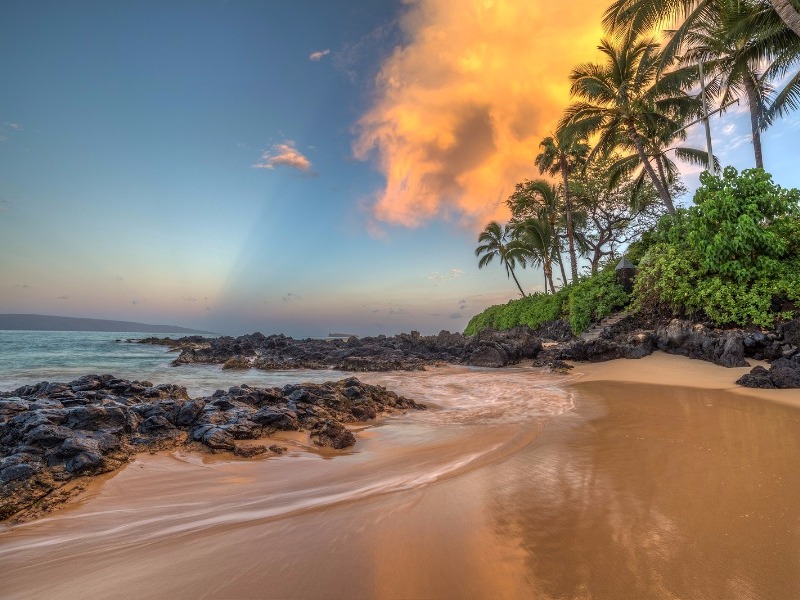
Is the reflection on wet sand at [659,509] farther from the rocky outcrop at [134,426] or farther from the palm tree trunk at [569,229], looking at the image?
the palm tree trunk at [569,229]

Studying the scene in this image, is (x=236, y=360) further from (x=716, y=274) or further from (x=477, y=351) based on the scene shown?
(x=716, y=274)

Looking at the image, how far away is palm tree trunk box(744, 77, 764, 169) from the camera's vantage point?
631 inches

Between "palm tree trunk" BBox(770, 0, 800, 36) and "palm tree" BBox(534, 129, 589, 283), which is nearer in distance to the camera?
"palm tree trunk" BBox(770, 0, 800, 36)

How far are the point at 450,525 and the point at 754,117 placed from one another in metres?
23.1

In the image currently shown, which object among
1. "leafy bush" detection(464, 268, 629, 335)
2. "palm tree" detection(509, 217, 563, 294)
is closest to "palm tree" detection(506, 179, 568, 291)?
"palm tree" detection(509, 217, 563, 294)

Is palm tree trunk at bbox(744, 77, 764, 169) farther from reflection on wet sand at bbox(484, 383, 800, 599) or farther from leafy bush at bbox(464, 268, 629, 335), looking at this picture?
reflection on wet sand at bbox(484, 383, 800, 599)

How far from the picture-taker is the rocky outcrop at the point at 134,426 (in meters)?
3.09

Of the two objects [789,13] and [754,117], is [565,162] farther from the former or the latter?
[789,13]

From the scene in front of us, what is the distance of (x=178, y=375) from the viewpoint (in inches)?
531

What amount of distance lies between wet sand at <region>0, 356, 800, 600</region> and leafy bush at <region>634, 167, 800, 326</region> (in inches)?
264

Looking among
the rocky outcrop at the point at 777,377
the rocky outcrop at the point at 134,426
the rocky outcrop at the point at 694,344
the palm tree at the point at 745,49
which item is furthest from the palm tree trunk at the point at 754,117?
the rocky outcrop at the point at 134,426

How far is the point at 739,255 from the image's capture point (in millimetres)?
9633

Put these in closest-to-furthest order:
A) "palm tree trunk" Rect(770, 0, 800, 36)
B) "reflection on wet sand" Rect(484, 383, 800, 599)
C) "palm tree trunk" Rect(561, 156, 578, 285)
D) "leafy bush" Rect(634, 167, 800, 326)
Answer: "reflection on wet sand" Rect(484, 383, 800, 599) < "palm tree trunk" Rect(770, 0, 800, 36) < "leafy bush" Rect(634, 167, 800, 326) < "palm tree trunk" Rect(561, 156, 578, 285)

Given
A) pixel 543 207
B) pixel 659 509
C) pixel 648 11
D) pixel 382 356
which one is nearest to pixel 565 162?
pixel 543 207
